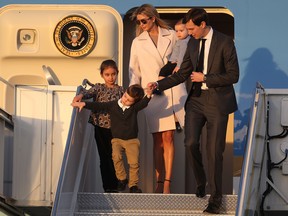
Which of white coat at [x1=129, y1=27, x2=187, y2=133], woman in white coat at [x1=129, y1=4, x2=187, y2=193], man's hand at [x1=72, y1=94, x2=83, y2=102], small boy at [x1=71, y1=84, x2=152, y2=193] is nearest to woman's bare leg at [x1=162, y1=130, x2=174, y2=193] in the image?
woman in white coat at [x1=129, y1=4, x2=187, y2=193]

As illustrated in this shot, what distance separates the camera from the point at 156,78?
1024cm

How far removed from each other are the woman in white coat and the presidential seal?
32.8 inches

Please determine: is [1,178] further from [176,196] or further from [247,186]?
[247,186]

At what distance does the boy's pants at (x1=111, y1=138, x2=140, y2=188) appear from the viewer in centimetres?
923

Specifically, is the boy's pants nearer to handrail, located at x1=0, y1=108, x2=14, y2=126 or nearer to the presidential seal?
handrail, located at x1=0, y1=108, x2=14, y2=126

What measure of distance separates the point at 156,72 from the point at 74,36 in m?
1.30

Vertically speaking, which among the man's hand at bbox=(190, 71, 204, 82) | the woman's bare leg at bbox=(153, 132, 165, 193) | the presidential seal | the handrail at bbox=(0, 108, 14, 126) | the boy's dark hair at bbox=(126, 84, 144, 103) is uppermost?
the presidential seal

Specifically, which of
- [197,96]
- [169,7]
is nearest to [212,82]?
[197,96]

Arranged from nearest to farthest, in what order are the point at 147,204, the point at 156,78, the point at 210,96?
1. the point at 210,96
2. the point at 147,204
3. the point at 156,78

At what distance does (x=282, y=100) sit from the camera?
928 centimetres

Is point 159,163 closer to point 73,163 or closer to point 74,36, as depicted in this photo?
point 73,163

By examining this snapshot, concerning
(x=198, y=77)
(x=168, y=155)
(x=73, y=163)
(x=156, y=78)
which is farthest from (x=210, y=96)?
(x=156, y=78)

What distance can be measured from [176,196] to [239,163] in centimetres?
204

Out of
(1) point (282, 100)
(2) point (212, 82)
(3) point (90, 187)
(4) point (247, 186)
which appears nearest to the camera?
(4) point (247, 186)
